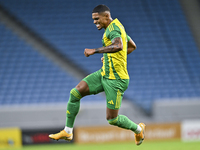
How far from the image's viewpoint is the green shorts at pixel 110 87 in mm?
4762

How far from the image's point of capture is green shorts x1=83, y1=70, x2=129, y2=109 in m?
→ 4.76

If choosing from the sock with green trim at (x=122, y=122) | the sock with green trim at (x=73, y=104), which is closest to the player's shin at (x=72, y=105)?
the sock with green trim at (x=73, y=104)

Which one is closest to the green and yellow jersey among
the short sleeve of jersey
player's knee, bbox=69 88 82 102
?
the short sleeve of jersey

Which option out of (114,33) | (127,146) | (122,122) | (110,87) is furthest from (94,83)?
(127,146)

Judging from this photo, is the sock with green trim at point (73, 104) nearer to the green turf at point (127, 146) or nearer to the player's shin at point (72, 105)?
the player's shin at point (72, 105)

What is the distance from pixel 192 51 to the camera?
12.3 meters

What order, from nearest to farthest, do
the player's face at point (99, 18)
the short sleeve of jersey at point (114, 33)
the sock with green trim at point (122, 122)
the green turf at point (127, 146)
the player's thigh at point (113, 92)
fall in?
the short sleeve of jersey at point (114, 33) < the player's face at point (99, 18) < the player's thigh at point (113, 92) < the sock with green trim at point (122, 122) < the green turf at point (127, 146)

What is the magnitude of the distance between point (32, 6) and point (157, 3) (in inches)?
195

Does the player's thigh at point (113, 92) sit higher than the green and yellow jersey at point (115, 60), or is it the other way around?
the green and yellow jersey at point (115, 60)

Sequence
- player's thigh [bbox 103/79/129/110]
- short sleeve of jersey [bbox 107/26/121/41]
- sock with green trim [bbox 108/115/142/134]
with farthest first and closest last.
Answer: sock with green trim [bbox 108/115/142/134]
player's thigh [bbox 103/79/129/110]
short sleeve of jersey [bbox 107/26/121/41]

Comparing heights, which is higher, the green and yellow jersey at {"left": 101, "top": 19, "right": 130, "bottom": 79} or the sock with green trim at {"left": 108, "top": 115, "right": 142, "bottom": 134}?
the green and yellow jersey at {"left": 101, "top": 19, "right": 130, "bottom": 79}

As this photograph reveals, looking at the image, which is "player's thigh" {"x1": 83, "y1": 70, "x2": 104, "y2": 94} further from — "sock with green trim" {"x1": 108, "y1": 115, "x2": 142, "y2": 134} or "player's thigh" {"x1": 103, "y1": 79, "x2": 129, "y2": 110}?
"sock with green trim" {"x1": 108, "y1": 115, "x2": 142, "y2": 134}

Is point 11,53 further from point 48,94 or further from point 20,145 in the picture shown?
point 20,145

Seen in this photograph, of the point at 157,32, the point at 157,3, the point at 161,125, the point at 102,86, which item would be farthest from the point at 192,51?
the point at 102,86
